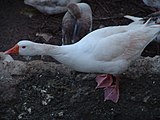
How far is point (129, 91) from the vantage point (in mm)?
4270

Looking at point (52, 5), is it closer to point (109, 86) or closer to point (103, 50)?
point (109, 86)

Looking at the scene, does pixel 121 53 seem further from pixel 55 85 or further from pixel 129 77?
pixel 55 85

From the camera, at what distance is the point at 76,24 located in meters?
5.86

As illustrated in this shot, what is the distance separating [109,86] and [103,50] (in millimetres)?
511

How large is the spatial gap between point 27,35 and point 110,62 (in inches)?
111

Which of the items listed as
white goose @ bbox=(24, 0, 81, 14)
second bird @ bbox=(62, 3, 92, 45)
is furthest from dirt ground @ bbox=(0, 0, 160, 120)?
white goose @ bbox=(24, 0, 81, 14)

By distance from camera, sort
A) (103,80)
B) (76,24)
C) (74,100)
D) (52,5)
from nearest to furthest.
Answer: (74,100) < (103,80) < (76,24) < (52,5)

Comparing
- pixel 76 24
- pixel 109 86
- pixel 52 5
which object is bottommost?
pixel 52 5

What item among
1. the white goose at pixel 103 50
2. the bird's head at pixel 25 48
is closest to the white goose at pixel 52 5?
the white goose at pixel 103 50

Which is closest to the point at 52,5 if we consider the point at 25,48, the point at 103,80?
the point at 103,80

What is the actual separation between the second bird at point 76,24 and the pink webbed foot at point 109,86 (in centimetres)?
142

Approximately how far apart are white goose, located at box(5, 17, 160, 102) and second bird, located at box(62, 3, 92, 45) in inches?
63.9

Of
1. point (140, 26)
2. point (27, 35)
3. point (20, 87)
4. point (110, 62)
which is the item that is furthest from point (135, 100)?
point (27, 35)

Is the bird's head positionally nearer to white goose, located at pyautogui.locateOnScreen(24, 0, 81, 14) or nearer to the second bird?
the second bird
